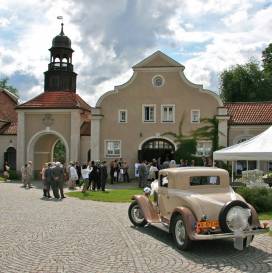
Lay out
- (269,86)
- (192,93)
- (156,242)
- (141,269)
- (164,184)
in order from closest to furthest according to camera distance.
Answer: (141,269), (156,242), (164,184), (192,93), (269,86)

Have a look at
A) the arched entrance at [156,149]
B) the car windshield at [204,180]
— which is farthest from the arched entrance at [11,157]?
the car windshield at [204,180]

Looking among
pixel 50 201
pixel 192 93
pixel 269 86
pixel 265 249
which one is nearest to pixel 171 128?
pixel 192 93

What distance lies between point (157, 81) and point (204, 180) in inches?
1043

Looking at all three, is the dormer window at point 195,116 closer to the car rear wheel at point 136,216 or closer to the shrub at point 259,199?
the shrub at point 259,199

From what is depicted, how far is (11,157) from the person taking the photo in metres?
44.8

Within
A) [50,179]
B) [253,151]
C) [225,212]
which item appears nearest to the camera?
[225,212]

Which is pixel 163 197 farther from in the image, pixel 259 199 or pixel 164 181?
pixel 259 199

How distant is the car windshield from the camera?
11977 millimetres

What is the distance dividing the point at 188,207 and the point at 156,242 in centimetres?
125

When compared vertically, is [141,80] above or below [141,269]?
above

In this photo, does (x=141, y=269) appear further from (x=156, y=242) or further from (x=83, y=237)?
(x=83, y=237)

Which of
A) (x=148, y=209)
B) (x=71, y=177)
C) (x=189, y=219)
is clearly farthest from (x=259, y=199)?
(x=71, y=177)

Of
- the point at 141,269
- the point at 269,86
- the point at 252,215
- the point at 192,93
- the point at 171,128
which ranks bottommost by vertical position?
the point at 141,269

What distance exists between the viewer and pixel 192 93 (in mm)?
37688
